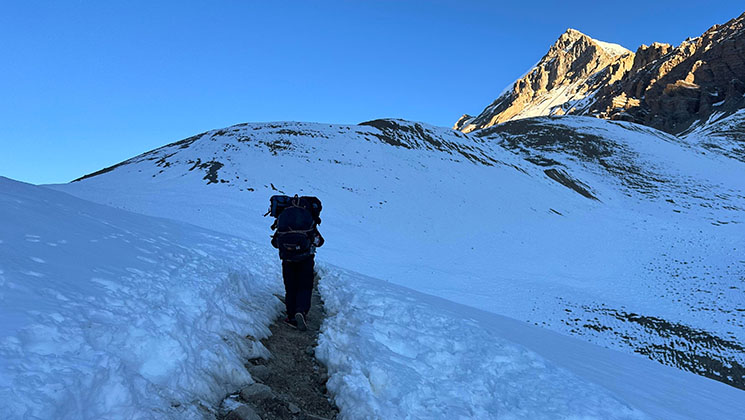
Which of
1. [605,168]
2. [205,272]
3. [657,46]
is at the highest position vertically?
[657,46]

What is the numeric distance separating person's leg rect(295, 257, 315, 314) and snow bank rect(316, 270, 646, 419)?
0.49 m

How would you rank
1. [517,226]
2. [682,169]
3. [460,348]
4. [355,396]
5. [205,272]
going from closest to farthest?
[355,396]
[460,348]
[205,272]
[517,226]
[682,169]

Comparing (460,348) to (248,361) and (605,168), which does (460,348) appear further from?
(605,168)

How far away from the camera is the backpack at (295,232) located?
5.97 meters

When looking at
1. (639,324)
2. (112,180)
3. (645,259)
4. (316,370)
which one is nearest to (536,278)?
(639,324)

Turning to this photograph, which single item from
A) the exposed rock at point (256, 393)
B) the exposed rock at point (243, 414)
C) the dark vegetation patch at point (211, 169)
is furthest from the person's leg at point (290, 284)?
the dark vegetation patch at point (211, 169)

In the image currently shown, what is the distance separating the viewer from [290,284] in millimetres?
6160

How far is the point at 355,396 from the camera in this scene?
12.1 feet

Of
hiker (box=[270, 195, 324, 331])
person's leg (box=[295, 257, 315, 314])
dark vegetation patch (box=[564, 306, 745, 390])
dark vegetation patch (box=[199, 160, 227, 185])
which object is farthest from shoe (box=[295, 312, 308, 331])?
dark vegetation patch (box=[199, 160, 227, 185])

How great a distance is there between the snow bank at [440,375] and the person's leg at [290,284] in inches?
25.9

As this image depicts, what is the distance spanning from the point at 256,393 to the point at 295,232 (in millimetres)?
2912

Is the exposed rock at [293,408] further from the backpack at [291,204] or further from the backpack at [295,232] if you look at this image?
the backpack at [291,204]

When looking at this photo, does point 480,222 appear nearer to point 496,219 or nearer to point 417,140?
Answer: point 496,219

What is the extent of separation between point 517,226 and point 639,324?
14.2 m
